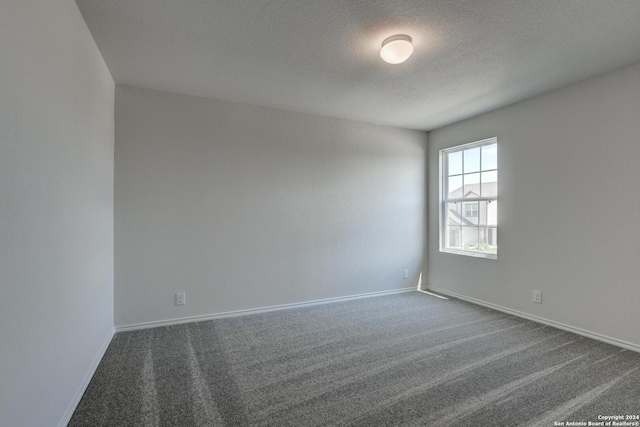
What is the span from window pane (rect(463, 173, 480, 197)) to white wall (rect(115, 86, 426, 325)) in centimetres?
71

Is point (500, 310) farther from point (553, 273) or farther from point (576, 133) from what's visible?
point (576, 133)

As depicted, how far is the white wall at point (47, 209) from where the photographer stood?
47.3 inches

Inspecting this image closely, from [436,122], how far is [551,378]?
10.6 ft

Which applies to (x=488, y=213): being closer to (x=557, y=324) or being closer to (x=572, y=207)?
(x=572, y=207)

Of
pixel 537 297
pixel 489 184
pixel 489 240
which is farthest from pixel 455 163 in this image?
pixel 537 297

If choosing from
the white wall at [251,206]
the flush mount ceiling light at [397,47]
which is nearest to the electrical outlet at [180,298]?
the white wall at [251,206]

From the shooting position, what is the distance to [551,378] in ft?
7.26

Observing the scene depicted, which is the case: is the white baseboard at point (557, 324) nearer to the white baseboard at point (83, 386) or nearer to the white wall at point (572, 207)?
the white wall at point (572, 207)

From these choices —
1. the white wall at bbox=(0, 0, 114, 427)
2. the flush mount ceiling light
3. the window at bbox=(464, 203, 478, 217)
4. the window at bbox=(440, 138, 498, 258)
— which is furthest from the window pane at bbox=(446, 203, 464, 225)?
the white wall at bbox=(0, 0, 114, 427)

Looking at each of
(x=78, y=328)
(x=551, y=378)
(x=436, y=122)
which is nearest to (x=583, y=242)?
(x=551, y=378)

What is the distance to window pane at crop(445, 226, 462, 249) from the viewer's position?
4.39 m

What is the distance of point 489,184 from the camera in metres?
3.91

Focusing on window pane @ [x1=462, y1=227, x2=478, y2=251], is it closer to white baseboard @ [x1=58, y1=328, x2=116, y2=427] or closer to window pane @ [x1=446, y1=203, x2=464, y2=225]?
window pane @ [x1=446, y1=203, x2=464, y2=225]

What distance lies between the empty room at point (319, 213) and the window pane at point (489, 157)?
1.5 inches
